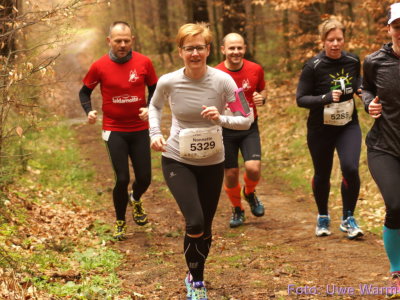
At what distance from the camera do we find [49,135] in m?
15.6

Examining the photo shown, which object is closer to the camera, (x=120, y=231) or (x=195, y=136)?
(x=195, y=136)

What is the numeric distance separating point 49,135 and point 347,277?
470 inches

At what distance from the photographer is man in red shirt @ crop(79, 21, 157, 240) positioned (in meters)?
6.74

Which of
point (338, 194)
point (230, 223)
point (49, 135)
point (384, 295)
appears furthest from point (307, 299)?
point (49, 135)

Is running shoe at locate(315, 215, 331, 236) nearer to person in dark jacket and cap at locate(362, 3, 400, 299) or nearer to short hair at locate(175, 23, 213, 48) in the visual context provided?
person in dark jacket and cap at locate(362, 3, 400, 299)

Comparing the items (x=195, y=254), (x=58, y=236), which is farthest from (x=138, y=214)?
(x=195, y=254)

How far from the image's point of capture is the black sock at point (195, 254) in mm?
4633

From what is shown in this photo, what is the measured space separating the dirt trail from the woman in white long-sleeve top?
1.93 feet

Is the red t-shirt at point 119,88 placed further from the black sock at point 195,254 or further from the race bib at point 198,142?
the black sock at point 195,254

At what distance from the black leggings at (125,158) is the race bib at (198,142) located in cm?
230

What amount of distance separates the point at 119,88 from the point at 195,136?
246cm

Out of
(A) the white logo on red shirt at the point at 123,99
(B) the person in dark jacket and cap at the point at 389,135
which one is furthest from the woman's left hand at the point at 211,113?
(A) the white logo on red shirt at the point at 123,99

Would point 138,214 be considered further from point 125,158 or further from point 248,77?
point 248,77

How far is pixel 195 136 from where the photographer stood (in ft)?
15.0
